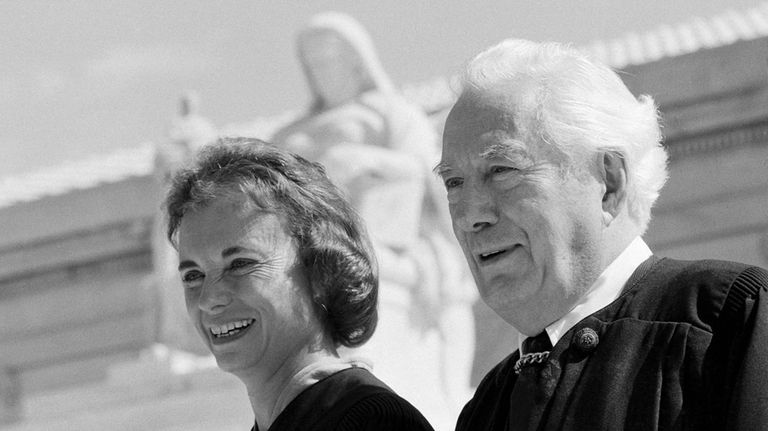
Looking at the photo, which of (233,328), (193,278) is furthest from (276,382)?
(193,278)

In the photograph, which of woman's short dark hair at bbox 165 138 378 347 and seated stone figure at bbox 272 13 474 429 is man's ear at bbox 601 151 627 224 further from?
seated stone figure at bbox 272 13 474 429

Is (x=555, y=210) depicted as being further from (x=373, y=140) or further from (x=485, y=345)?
(x=485, y=345)

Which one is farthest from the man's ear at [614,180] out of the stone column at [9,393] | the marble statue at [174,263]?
the stone column at [9,393]

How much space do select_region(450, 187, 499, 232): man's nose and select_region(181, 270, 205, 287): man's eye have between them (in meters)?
0.61

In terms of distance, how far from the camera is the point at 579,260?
2305 mm

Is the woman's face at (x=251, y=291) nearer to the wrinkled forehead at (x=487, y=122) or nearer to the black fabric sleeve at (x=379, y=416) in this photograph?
the black fabric sleeve at (x=379, y=416)

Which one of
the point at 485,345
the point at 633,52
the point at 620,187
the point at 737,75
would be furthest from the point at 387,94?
the point at 620,187

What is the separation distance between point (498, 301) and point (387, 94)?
632cm

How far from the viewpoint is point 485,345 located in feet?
30.5

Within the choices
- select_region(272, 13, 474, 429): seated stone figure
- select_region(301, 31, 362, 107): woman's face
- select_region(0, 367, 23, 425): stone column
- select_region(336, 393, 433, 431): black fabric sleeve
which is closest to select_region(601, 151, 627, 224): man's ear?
select_region(336, 393, 433, 431): black fabric sleeve

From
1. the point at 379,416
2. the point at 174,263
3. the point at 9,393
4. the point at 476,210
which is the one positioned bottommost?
the point at 9,393

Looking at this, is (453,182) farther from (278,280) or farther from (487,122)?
(278,280)

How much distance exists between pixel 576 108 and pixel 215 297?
78 centimetres

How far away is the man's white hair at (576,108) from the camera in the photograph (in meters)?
2.32
